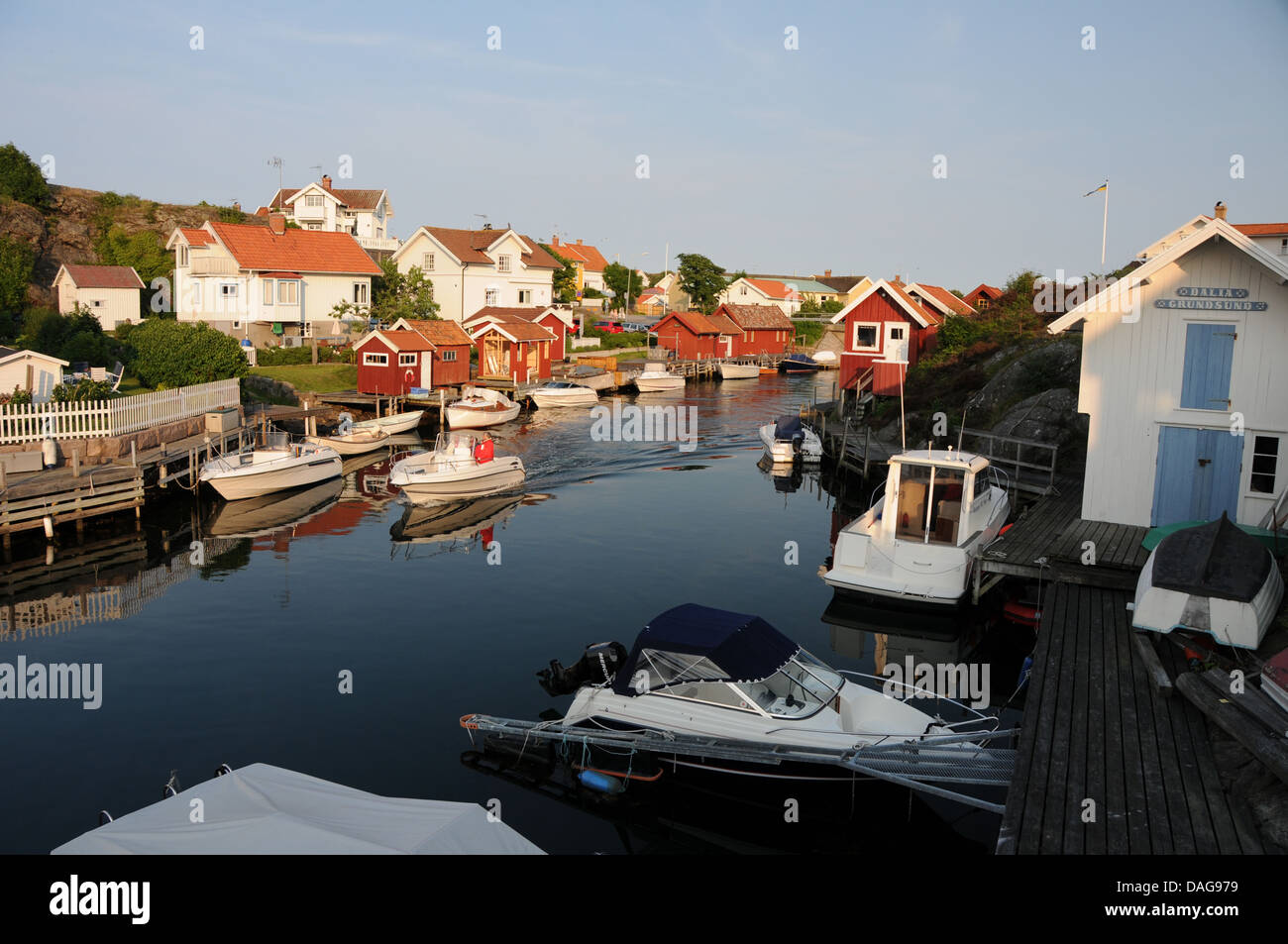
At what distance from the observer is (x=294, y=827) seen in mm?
9625

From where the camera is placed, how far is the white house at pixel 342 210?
96188 millimetres

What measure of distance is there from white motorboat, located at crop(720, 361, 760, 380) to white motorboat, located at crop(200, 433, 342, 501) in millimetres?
50808

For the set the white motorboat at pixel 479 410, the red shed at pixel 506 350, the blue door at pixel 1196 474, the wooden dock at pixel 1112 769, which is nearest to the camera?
the wooden dock at pixel 1112 769

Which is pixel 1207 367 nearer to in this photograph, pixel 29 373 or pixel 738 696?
pixel 738 696

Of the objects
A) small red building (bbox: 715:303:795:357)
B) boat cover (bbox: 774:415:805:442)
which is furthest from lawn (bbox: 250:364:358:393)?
small red building (bbox: 715:303:795:357)

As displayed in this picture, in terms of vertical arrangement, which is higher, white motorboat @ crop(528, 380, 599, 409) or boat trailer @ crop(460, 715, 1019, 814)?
white motorboat @ crop(528, 380, 599, 409)

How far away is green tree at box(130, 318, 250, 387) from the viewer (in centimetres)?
4125

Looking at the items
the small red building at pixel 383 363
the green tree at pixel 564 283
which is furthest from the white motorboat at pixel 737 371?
the small red building at pixel 383 363

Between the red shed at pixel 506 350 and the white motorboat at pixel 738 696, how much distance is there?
49479mm

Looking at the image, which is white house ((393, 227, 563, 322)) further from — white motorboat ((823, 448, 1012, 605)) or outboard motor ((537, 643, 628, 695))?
outboard motor ((537, 643, 628, 695))

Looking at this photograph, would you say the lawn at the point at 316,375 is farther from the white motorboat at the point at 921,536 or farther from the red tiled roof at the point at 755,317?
the red tiled roof at the point at 755,317

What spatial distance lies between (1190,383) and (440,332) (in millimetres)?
44876

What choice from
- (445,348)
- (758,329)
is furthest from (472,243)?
(758,329)

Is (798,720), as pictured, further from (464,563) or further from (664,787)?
(464,563)
